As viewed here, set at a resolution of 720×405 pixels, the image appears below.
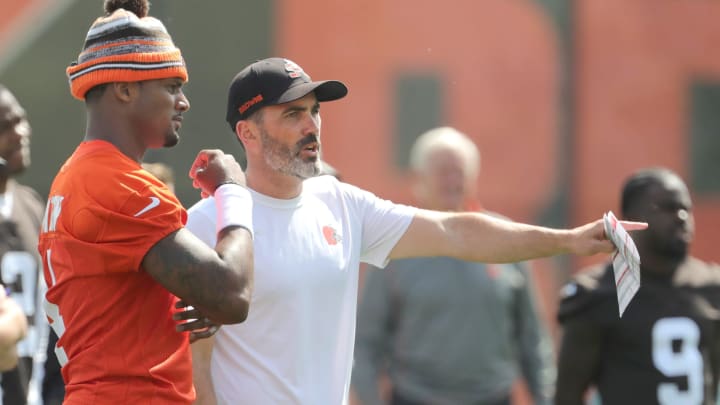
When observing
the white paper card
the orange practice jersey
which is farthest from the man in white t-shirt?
the orange practice jersey

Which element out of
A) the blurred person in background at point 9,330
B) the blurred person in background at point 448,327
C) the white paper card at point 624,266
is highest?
the white paper card at point 624,266

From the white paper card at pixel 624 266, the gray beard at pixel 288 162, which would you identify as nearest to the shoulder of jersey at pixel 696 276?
the white paper card at pixel 624 266

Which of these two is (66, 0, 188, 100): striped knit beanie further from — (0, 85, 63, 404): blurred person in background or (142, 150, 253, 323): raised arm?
(0, 85, 63, 404): blurred person in background

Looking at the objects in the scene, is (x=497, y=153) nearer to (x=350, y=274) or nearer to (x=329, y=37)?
(x=329, y=37)

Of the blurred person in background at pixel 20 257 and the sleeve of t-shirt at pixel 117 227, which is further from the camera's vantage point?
the blurred person in background at pixel 20 257

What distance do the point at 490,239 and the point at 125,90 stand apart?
4.50 ft

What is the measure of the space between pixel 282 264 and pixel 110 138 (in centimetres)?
79

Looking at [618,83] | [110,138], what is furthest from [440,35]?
[110,138]

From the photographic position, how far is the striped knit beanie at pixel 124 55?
12.3 feet

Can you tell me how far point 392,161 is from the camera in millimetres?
11875

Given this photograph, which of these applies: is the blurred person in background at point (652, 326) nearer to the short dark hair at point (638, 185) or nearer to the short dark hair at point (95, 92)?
the short dark hair at point (638, 185)

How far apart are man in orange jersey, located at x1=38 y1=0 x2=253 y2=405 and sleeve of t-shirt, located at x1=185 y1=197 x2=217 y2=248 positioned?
16.3 inches

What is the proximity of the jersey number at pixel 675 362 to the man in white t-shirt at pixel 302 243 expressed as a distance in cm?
171

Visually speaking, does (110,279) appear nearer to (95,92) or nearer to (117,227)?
(117,227)
